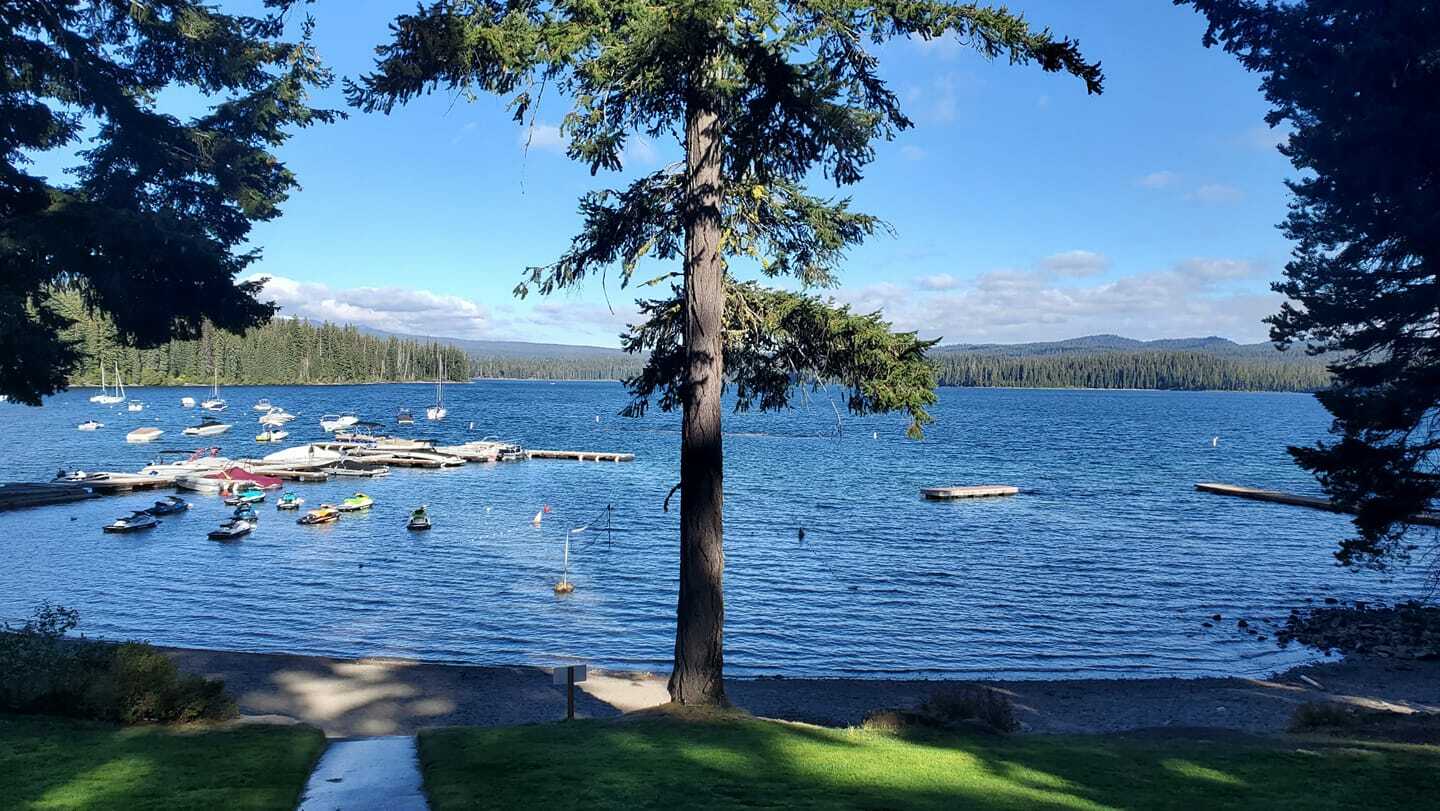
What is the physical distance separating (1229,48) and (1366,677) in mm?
16683

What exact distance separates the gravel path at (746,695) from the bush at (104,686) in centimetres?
480

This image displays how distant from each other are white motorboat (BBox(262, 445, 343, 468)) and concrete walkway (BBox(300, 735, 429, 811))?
203 feet

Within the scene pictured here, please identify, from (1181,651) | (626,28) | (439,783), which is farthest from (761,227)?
(1181,651)

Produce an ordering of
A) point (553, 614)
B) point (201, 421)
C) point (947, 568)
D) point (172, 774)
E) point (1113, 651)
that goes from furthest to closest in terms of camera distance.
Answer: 1. point (201, 421)
2. point (947, 568)
3. point (553, 614)
4. point (1113, 651)
5. point (172, 774)

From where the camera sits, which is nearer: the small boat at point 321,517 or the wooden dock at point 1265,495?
the small boat at point 321,517

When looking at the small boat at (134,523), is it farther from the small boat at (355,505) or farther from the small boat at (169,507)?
the small boat at (355,505)

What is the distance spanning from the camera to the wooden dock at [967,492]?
192 feet

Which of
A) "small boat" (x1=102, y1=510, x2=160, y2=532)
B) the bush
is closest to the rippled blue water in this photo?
"small boat" (x1=102, y1=510, x2=160, y2=532)

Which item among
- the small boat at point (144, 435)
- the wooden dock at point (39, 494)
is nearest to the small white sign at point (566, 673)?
the wooden dock at point (39, 494)

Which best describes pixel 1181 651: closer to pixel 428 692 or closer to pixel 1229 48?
pixel 1229 48

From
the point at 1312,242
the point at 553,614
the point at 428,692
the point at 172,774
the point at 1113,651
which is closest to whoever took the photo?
the point at 172,774

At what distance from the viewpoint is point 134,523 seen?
140ft

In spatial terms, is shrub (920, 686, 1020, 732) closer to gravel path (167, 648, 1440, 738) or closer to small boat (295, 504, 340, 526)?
gravel path (167, 648, 1440, 738)

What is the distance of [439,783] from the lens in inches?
352
